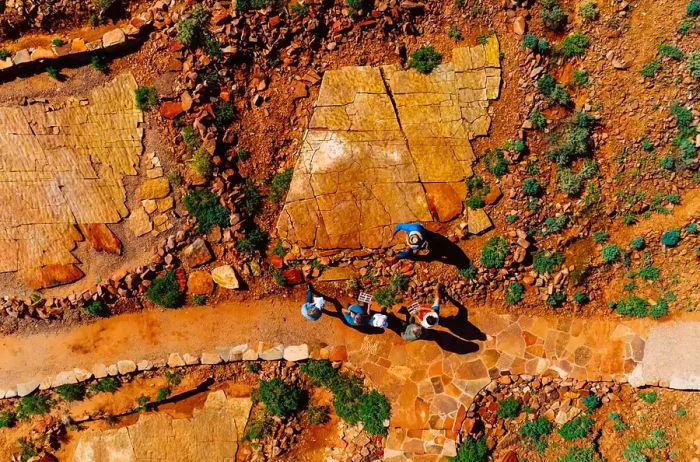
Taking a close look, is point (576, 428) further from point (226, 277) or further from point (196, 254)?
point (196, 254)

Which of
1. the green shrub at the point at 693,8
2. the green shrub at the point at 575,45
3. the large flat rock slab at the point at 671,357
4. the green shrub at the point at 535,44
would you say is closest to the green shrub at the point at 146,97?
the green shrub at the point at 535,44

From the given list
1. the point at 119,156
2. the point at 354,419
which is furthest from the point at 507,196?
the point at 119,156

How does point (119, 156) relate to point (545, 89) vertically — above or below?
below

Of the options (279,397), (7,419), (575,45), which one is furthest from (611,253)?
(7,419)

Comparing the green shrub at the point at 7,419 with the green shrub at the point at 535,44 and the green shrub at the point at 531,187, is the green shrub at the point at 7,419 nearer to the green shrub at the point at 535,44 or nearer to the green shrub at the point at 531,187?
the green shrub at the point at 531,187

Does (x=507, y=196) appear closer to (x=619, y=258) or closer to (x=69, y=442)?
(x=619, y=258)

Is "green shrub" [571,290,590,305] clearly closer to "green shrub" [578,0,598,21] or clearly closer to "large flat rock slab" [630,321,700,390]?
"large flat rock slab" [630,321,700,390]

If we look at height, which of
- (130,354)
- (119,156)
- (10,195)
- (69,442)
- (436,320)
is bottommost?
(69,442)
